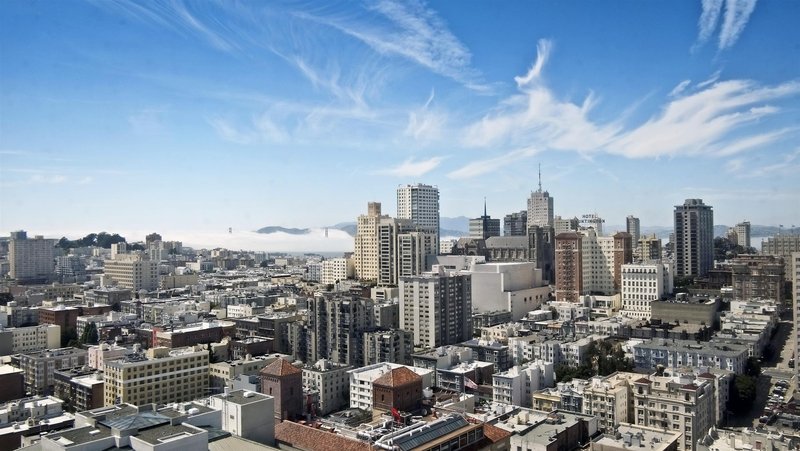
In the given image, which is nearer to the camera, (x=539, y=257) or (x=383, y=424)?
(x=383, y=424)

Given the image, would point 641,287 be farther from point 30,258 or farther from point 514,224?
point 30,258

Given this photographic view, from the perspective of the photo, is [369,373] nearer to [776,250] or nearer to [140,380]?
[140,380]

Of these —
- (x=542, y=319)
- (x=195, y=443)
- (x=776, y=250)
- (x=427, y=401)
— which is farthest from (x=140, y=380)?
(x=776, y=250)

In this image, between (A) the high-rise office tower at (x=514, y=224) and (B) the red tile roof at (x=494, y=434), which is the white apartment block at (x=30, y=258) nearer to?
(A) the high-rise office tower at (x=514, y=224)

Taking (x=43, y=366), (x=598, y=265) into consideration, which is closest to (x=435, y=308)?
(x=43, y=366)

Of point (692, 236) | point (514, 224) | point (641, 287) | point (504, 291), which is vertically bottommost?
point (504, 291)

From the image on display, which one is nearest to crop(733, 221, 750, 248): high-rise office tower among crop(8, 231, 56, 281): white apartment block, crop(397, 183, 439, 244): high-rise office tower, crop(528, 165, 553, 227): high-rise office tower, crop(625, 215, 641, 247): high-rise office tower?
crop(625, 215, 641, 247): high-rise office tower

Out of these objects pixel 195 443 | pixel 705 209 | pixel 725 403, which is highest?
Result: pixel 705 209
